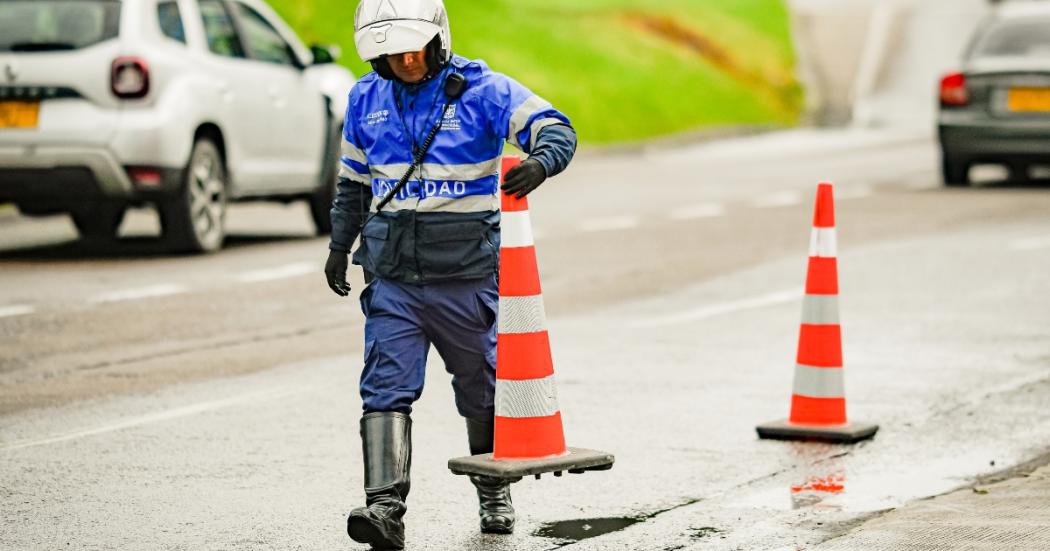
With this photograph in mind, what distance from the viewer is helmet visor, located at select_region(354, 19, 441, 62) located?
240 inches

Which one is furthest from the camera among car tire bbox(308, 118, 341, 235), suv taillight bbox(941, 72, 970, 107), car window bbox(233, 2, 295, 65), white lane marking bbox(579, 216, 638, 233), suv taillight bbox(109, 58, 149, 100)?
suv taillight bbox(941, 72, 970, 107)

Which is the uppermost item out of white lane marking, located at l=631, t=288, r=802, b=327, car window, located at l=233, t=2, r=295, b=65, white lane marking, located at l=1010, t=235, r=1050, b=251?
car window, located at l=233, t=2, r=295, b=65

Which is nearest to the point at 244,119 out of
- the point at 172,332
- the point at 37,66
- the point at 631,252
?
the point at 37,66

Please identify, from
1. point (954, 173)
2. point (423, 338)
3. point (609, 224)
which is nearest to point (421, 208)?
point (423, 338)

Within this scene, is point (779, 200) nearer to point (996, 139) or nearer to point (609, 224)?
point (996, 139)

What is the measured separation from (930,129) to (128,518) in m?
25.0

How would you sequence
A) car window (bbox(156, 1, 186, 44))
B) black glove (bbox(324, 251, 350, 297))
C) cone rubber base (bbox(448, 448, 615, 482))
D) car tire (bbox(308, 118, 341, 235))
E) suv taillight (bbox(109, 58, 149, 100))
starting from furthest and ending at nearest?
1. car tire (bbox(308, 118, 341, 235))
2. car window (bbox(156, 1, 186, 44))
3. suv taillight (bbox(109, 58, 149, 100))
4. black glove (bbox(324, 251, 350, 297))
5. cone rubber base (bbox(448, 448, 615, 482))

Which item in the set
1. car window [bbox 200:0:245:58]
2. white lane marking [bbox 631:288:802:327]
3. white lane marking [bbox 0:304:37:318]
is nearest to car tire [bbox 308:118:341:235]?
car window [bbox 200:0:245:58]

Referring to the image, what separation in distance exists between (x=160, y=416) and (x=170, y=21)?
6885 mm

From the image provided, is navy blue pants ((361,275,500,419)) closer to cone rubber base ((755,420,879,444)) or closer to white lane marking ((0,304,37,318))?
cone rubber base ((755,420,879,444))

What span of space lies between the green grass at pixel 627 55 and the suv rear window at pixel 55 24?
13.4 meters

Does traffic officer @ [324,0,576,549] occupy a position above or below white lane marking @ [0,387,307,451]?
above

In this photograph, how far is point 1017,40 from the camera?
68.1ft

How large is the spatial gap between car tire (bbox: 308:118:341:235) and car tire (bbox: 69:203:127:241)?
146 cm
